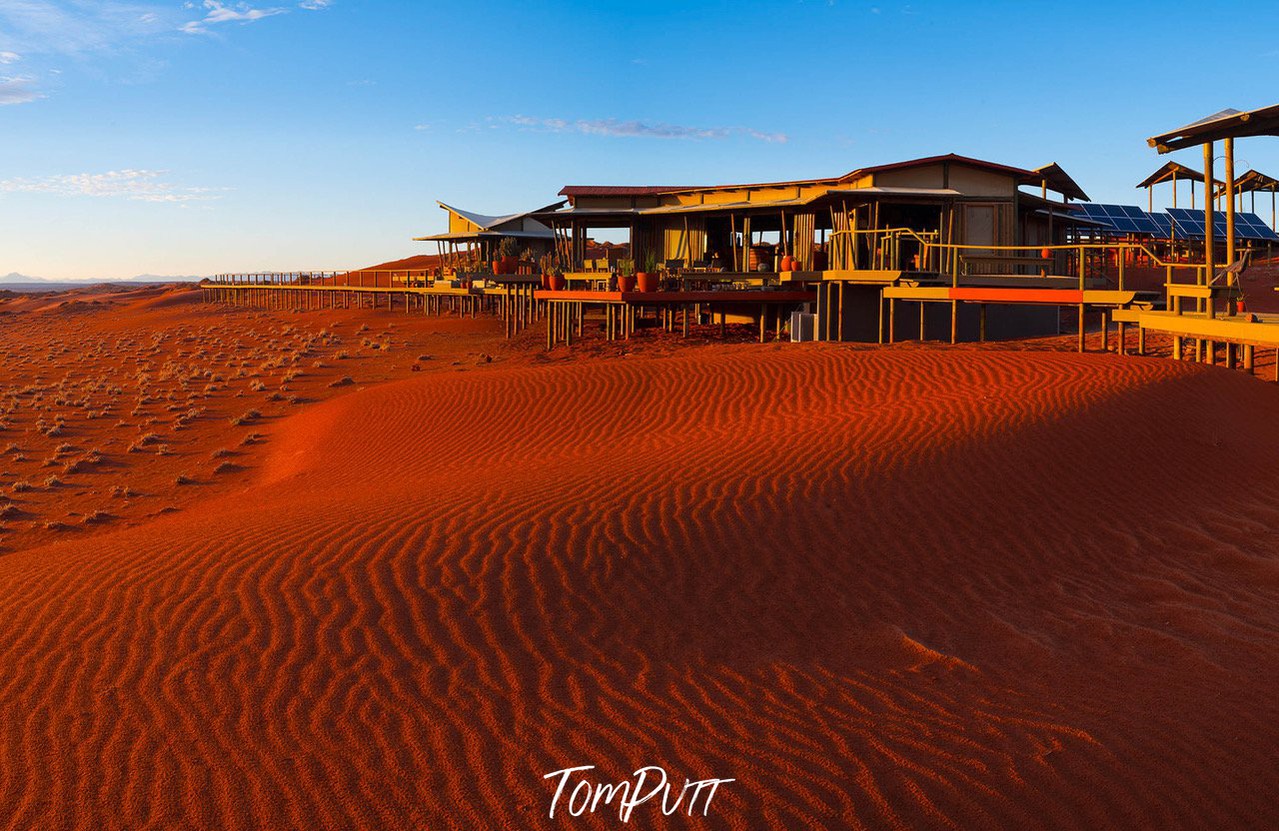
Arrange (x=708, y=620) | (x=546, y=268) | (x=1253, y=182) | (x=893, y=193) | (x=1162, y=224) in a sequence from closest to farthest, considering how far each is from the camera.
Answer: (x=708, y=620) → (x=893, y=193) → (x=546, y=268) → (x=1253, y=182) → (x=1162, y=224)

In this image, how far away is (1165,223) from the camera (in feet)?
172

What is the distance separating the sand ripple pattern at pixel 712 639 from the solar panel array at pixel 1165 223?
38.7 metres

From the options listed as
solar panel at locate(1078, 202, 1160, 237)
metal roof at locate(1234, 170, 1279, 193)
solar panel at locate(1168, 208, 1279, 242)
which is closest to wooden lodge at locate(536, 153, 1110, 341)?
metal roof at locate(1234, 170, 1279, 193)

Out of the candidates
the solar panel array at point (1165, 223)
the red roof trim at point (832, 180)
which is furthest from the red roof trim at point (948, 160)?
the solar panel array at point (1165, 223)

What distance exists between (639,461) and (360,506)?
11.8 ft

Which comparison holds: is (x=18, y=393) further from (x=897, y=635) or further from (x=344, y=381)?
(x=897, y=635)

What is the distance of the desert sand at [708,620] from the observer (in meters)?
5.41

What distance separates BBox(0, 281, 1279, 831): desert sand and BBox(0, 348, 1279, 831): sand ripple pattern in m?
0.03

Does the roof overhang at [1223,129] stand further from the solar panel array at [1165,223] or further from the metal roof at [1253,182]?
the solar panel array at [1165,223]

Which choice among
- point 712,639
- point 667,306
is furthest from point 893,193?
point 712,639

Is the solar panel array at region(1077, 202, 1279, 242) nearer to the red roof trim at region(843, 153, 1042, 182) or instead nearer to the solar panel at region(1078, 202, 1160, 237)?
the solar panel at region(1078, 202, 1160, 237)

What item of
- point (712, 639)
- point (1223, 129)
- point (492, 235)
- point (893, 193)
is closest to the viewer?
point (712, 639)

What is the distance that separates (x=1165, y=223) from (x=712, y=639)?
52674 mm

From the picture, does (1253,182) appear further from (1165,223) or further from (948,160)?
(948,160)
